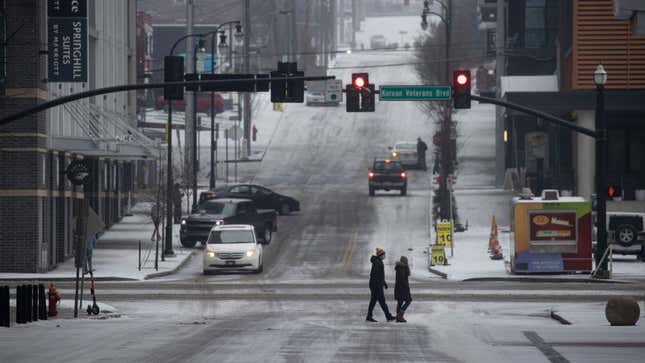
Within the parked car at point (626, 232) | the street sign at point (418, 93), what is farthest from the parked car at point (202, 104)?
the street sign at point (418, 93)

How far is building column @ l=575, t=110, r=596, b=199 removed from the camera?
5881 cm

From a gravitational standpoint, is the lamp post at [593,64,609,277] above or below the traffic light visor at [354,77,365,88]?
below

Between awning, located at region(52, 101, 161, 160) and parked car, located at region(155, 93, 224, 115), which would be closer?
awning, located at region(52, 101, 161, 160)

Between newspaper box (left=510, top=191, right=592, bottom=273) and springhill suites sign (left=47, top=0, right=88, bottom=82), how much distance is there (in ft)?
48.1

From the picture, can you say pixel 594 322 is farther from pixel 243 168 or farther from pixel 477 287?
pixel 243 168

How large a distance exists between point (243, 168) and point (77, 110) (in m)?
31.2

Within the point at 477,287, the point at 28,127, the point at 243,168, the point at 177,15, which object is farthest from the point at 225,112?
the point at 477,287

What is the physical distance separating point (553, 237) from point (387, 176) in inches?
1000

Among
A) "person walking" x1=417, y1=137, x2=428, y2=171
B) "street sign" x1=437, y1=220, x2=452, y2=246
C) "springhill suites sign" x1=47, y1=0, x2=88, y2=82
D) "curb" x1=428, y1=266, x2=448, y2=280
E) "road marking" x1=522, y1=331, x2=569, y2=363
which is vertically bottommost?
"curb" x1=428, y1=266, x2=448, y2=280

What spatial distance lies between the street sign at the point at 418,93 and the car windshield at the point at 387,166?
26.3 m

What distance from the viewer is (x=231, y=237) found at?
45406 mm

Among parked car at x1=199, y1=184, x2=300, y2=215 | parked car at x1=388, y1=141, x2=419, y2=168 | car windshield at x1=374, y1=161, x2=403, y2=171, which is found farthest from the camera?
parked car at x1=388, y1=141, x2=419, y2=168

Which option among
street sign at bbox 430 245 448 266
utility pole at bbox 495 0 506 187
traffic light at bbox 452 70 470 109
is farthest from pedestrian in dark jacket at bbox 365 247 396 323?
utility pole at bbox 495 0 506 187

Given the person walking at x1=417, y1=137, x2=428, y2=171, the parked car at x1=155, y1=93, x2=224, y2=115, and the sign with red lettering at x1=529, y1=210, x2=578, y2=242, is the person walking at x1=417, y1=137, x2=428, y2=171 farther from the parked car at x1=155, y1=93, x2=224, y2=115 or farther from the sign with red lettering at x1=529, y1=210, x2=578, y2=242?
the sign with red lettering at x1=529, y1=210, x2=578, y2=242
